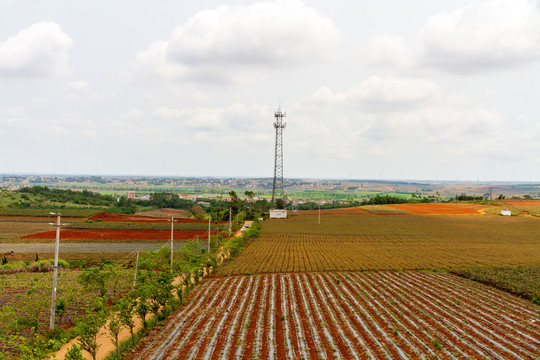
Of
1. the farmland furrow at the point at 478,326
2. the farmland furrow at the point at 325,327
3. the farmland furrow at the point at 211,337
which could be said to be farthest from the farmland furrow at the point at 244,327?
the farmland furrow at the point at 478,326

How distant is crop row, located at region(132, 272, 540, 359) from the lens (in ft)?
54.9

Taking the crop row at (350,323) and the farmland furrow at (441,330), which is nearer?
the crop row at (350,323)

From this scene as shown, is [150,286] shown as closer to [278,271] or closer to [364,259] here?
[278,271]

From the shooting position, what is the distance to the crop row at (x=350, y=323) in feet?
54.9

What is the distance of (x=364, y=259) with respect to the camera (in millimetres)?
41750

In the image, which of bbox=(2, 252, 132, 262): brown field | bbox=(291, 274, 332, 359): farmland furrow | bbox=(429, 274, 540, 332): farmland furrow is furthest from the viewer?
bbox=(2, 252, 132, 262): brown field

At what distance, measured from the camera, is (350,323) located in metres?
20.2

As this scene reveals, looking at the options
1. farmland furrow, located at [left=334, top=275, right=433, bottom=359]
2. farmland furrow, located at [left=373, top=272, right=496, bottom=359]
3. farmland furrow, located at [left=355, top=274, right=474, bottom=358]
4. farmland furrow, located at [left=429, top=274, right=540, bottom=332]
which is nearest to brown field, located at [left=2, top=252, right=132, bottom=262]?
farmland furrow, located at [left=355, top=274, right=474, bottom=358]

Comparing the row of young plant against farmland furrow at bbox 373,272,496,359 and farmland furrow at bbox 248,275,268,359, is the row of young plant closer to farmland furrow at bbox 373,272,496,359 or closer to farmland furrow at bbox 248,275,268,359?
farmland furrow at bbox 248,275,268,359

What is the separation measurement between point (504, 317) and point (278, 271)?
63.2 feet

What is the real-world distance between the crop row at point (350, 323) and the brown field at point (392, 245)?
9029 millimetres

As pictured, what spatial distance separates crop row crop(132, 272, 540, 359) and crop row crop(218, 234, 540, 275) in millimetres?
7830

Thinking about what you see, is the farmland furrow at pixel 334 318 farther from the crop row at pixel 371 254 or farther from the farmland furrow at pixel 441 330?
the crop row at pixel 371 254

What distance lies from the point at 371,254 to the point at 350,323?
87.7ft
